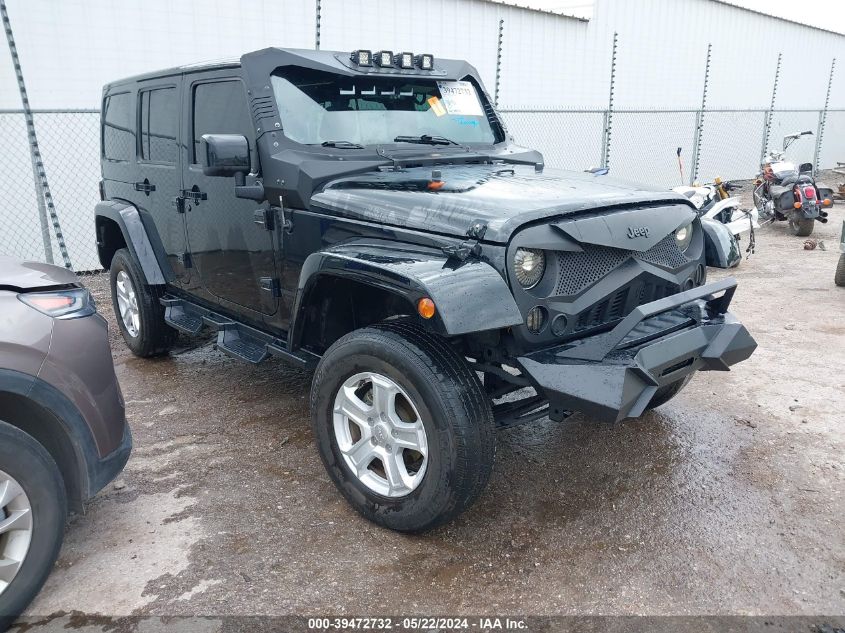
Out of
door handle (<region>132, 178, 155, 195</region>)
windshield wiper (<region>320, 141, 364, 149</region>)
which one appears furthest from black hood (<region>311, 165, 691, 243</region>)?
door handle (<region>132, 178, 155, 195</region>)

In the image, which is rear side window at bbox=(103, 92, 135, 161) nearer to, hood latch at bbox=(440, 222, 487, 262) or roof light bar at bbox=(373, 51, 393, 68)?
roof light bar at bbox=(373, 51, 393, 68)

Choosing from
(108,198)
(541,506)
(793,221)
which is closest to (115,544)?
(541,506)

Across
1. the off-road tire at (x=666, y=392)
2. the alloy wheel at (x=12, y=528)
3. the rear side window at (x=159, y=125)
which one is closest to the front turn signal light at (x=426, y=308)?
the alloy wheel at (x=12, y=528)

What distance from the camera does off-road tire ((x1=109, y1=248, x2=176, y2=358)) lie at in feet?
17.4

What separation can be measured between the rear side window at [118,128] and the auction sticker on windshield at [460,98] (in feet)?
8.07

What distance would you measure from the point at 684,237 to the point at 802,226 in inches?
333

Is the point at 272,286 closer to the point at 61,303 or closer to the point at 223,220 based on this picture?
the point at 223,220

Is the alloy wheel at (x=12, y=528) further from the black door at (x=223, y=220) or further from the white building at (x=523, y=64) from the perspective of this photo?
the white building at (x=523, y=64)

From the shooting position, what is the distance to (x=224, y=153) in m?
3.52

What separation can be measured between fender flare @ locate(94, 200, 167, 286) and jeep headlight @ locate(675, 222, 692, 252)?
3.58 m

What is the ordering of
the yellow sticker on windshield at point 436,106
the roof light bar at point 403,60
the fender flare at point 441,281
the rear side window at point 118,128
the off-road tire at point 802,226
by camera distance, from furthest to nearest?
the off-road tire at point 802,226 < the rear side window at point 118,128 < the yellow sticker on windshield at point 436,106 < the roof light bar at point 403,60 < the fender flare at point 441,281

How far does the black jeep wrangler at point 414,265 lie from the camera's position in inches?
111

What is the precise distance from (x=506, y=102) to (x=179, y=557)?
9.97m

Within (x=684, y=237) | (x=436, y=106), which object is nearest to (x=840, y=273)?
(x=684, y=237)
